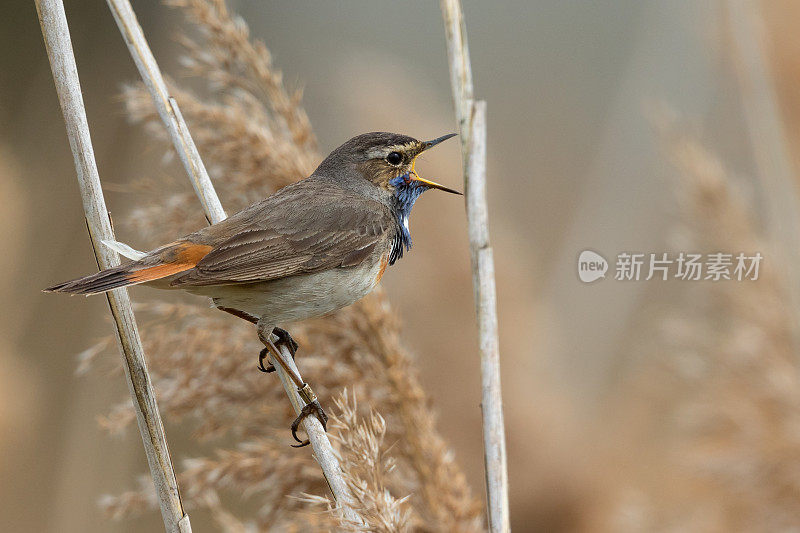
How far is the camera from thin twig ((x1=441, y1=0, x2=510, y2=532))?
1489 millimetres

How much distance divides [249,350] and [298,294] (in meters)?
0.26

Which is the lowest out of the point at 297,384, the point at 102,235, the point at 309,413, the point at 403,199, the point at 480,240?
the point at 309,413

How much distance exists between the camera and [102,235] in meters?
1.58

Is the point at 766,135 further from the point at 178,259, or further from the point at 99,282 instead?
the point at 99,282

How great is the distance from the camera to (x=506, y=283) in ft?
10.7

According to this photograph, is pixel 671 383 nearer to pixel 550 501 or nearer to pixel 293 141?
pixel 550 501

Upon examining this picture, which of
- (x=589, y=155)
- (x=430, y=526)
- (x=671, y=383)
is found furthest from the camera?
(x=589, y=155)

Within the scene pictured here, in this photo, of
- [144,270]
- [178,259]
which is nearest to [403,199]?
[178,259]

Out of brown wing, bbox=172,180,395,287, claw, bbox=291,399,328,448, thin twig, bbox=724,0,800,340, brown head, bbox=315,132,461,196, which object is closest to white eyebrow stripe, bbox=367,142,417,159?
brown head, bbox=315,132,461,196

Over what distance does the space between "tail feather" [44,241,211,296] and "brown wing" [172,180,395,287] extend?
0.03 metres

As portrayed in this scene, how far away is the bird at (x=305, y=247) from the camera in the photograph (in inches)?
69.1

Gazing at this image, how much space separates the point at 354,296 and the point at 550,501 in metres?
2.04

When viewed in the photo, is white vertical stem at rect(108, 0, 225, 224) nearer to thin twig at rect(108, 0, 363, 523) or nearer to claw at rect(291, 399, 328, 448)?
thin twig at rect(108, 0, 363, 523)

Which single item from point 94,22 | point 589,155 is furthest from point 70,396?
point 589,155
